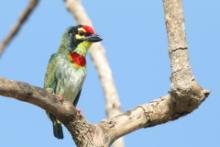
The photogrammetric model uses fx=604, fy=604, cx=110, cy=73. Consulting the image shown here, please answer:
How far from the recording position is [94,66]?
6.56 metres

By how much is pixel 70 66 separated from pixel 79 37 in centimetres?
37

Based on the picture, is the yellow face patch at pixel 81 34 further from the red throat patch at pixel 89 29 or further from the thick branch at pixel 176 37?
the thick branch at pixel 176 37

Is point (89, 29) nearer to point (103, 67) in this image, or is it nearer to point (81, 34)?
point (81, 34)

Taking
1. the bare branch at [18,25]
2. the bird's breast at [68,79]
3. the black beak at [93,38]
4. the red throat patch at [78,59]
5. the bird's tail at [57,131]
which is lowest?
the bird's tail at [57,131]

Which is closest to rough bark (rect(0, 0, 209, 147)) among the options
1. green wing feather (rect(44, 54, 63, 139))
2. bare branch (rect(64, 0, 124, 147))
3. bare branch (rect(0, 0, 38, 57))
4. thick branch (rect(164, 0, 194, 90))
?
thick branch (rect(164, 0, 194, 90))

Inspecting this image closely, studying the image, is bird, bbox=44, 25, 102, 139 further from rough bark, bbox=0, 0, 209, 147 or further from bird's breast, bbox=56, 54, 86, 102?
rough bark, bbox=0, 0, 209, 147

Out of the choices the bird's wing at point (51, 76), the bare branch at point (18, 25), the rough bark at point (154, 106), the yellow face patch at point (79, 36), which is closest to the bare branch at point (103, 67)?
the yellow face patch at point (79, 36)

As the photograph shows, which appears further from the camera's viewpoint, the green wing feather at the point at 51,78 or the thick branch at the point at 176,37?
the green wing feather at the point at 51,78

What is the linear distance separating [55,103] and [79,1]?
3.28 meters

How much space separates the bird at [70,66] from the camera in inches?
240

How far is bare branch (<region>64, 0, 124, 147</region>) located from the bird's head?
0.25 m

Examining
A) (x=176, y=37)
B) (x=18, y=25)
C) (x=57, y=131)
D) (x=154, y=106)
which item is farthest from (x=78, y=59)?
(x=18, y=25)

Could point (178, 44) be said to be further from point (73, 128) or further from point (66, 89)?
point (66, 89)

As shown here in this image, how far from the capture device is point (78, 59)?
20.5ft
